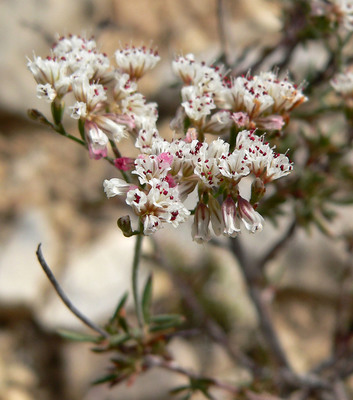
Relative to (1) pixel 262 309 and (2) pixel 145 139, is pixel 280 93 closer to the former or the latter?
(2) pixel 145 139

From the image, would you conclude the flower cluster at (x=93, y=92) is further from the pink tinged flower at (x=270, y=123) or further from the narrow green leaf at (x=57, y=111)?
the pink tinged flower at (x=270, y=123)

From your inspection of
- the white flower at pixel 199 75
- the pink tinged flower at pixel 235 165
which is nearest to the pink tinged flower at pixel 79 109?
the white flower at pixel 199 75

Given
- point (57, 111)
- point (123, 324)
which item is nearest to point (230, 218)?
point (57, 111)

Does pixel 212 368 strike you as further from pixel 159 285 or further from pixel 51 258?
pixel 51 258

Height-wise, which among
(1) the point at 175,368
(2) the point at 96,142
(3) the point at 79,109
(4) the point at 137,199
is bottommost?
(1) the point at 175,368

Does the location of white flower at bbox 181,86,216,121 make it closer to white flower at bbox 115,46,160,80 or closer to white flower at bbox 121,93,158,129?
white flower at bbox 121,93,158,129
